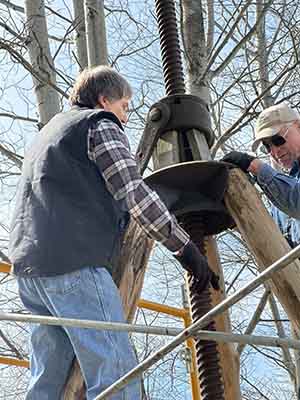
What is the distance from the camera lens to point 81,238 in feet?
7.34

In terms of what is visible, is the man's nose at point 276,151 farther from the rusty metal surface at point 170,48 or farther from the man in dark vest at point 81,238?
the man in dark vest at point 81,238

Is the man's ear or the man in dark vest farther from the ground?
the man's ear

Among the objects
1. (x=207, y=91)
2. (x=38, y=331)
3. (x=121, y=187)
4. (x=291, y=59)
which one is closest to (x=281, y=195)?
(x=121, y=187)

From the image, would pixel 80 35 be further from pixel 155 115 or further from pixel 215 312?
pixel 215 312

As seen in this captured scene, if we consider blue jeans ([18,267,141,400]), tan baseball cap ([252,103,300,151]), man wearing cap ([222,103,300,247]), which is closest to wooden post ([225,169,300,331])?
man wearing cap ([222,103,300,247])

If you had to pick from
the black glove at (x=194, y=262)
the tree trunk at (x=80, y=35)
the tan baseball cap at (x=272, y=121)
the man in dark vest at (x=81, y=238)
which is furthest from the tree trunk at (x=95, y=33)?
the black glove at (x=194, y=262)

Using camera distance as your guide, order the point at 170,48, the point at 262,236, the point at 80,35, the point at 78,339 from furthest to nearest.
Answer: the point at 80,35, the point at 170,48, the point at 262,236, the point at 78,339

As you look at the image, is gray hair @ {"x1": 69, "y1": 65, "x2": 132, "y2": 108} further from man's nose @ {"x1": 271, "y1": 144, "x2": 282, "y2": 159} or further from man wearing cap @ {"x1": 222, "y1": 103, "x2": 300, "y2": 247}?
man's nose @ {"x1": 271, "y1": 144, "x2": 282, "y2": 159}

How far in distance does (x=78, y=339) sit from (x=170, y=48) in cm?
168

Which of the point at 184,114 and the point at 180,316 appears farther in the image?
the point at 180,316

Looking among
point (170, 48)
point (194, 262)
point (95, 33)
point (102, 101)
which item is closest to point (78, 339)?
point (194, 262)

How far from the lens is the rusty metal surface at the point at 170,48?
3.26 m

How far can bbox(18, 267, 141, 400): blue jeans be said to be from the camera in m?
2.13

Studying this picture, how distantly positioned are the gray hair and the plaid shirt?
258 millimetres
